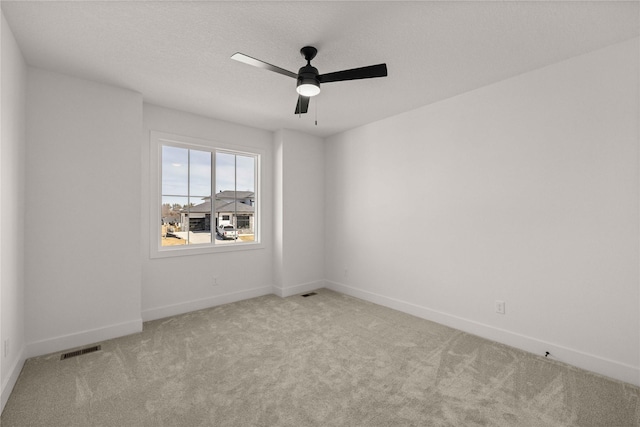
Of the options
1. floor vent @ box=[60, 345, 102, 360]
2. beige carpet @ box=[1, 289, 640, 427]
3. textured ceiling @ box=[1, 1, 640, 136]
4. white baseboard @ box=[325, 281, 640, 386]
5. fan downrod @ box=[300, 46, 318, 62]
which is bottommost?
beige carpet @ box=[1, 289, 640, 427]

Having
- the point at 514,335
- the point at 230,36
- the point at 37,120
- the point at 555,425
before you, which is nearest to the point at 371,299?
the point at 514,335

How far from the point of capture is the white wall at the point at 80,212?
8.68ft

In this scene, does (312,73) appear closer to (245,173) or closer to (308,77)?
(308,77)

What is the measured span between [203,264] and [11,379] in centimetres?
202

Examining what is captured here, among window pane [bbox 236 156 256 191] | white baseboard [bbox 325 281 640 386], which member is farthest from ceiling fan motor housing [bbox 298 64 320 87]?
white baseboard [bbox 325 281 640 386]

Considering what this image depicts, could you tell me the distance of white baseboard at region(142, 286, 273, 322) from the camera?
3.52 m

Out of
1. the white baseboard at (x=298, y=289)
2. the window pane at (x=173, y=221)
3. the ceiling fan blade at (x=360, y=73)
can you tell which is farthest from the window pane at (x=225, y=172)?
the ceiling fan blade at (x=360, y=73)

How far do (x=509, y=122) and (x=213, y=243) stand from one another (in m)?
3.81

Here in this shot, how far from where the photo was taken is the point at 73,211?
2.81 meters

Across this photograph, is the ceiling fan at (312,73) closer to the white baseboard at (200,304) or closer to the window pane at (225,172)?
the window pane at (225,172)

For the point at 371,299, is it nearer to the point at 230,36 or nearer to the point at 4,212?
the point at 230,36

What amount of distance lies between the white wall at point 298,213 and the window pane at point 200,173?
1.02 metres

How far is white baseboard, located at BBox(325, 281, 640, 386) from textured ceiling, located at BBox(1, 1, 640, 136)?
97.4 inches

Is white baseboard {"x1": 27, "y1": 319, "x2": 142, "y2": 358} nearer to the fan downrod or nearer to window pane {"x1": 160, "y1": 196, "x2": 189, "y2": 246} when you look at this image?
window pane {"x1": 160, "y1": 196, "x2": 189, "y2": 246}
